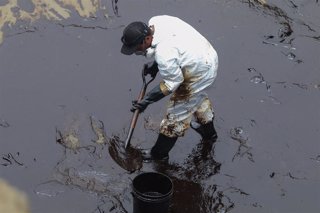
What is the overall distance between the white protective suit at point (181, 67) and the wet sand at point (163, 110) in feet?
2.20

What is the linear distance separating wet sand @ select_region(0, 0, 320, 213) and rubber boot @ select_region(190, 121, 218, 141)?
0.09m

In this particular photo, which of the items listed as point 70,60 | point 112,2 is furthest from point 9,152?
point 112,2

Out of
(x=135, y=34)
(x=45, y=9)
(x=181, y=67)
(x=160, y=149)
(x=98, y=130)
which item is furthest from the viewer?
(x=45, y=9)

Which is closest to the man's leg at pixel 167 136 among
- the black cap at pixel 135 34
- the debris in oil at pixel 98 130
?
the debris in oil at pixel 98 130

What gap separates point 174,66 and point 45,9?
11.5 ft

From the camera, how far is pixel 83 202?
5410 mm

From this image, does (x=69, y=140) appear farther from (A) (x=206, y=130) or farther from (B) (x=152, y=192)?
(A) (x=206, y=130)

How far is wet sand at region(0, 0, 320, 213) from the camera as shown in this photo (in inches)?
222

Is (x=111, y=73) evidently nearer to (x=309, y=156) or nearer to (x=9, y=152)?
(x=9, y=152)

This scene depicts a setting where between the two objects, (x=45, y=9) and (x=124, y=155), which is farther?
A: (x=45, y=9)

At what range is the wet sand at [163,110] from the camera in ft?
18.5

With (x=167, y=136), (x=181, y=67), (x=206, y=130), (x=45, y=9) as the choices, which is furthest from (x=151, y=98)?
(x=45, y=9)

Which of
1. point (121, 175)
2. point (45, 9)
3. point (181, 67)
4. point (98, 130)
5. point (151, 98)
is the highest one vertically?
point (181, 67)

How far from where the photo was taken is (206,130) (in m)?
6.11
